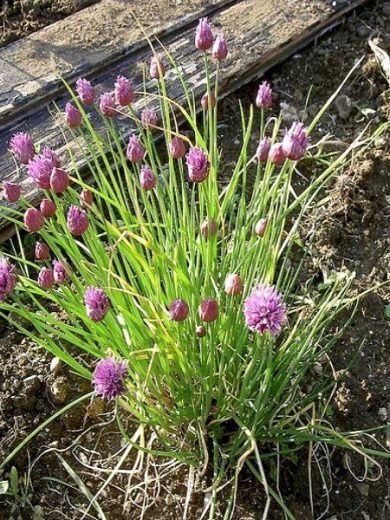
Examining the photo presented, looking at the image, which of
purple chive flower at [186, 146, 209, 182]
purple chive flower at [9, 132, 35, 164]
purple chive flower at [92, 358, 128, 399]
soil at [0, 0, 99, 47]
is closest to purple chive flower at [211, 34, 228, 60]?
purple chive flower at [186, 146, 209, 182]

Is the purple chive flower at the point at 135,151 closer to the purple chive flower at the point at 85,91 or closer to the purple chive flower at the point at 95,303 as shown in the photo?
the purple chive flower at the point at 85,91

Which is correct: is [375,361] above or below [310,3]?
below

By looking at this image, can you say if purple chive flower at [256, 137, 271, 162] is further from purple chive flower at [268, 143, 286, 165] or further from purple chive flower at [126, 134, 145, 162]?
purple chive flower at [126, 134, 145, 162]

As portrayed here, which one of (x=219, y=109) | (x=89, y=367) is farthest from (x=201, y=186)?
(x=219, y=109)

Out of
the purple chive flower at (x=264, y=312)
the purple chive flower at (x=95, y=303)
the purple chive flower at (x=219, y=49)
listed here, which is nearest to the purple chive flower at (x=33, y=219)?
the purple chive flower at (x=95, y=303)

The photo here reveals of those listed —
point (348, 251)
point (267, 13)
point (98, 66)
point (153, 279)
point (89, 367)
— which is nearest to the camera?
point (153, 279)

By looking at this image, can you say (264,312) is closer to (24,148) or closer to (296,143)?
(296,143)

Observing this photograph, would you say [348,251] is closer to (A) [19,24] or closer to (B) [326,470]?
(B) [326,470]
